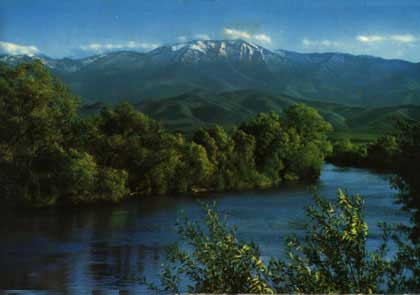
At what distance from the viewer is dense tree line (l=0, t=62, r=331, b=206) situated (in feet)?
49.9

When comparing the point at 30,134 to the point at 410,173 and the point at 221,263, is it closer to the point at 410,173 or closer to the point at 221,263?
the point at 410,173

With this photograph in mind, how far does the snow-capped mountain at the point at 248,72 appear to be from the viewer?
457 inches

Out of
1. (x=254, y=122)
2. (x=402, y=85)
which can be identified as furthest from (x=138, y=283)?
(x=254, y=122)

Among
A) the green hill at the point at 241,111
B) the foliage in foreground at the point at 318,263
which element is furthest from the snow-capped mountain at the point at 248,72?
the foliage in foreground at the point at 318,263

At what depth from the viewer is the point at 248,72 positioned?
43.2ft

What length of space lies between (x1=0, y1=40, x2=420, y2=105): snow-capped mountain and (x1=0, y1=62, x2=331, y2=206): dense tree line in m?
2.03

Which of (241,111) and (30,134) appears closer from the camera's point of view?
(30,134)

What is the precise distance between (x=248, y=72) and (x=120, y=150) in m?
5.18

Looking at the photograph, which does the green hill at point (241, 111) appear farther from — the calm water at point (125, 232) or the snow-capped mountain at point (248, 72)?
the calm water at point (125, 232)

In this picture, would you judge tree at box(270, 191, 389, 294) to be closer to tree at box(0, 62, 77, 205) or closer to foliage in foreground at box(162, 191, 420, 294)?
foliage in foreground at box(162, 191, 420, 294)

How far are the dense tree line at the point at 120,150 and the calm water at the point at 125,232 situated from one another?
2.95ft

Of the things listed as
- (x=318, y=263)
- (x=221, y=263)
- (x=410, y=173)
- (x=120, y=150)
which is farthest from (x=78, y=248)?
(x=318, y=263)

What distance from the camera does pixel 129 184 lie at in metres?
16.9

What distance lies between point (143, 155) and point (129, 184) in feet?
2.76
